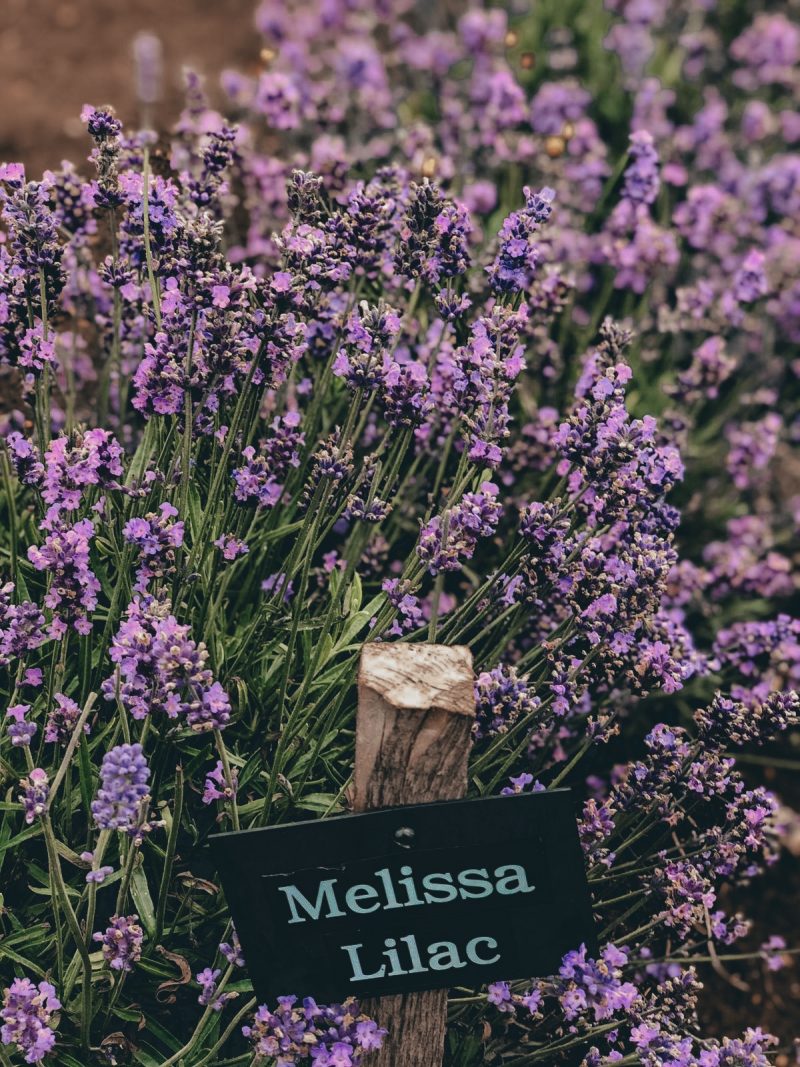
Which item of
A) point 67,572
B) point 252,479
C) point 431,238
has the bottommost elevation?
point 67,572

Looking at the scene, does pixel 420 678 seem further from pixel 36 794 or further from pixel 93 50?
pixel 93 50

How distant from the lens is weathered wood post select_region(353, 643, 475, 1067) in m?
1.56

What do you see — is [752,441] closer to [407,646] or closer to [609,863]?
[609,863]

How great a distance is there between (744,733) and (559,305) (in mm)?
1330

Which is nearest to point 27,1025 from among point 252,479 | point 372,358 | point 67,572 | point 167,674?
point 167,674

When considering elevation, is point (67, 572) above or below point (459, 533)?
below

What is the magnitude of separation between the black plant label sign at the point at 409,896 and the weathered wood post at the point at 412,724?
0.04 m

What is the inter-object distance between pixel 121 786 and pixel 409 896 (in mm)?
526

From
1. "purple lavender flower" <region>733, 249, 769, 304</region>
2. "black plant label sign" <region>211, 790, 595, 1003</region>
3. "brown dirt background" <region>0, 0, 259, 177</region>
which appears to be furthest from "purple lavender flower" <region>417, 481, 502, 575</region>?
"brown dirt background" <region>0, 0, 259, 177</region>

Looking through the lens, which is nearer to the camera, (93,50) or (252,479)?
(252,479)

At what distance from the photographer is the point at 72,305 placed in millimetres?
3057

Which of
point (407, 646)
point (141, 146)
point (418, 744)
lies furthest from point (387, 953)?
point (141, 146)

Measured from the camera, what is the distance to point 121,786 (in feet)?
4.84

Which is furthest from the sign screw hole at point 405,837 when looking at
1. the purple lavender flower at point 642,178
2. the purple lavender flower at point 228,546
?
the purple lavender flower at point 642,178
